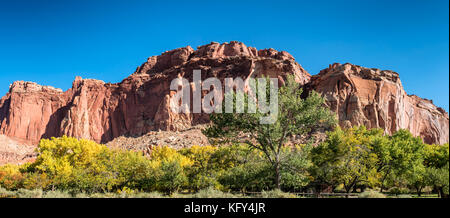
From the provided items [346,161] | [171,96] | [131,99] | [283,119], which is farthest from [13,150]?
[346,161]

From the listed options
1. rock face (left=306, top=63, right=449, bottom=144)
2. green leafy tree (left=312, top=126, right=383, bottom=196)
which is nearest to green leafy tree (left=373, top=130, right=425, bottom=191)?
green leafy tree (left=312, top=126, right=383, bottom=196)

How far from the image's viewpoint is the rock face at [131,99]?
303 feet

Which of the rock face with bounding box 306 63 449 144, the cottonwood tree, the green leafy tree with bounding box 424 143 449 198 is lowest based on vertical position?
the green leafy tree with bounding box 424 143 449 198

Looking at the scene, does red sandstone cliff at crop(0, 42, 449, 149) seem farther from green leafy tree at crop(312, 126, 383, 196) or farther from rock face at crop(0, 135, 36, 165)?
green leafy tree at crop(312, 126, 383, 196)

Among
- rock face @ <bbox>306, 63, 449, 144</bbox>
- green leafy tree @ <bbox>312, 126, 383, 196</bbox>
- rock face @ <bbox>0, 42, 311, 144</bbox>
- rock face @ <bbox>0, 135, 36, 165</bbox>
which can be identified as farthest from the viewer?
rock face @ <bbox>0, 42, 311, 144</bbox>

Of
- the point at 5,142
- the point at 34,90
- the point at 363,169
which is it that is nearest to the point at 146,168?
the point at 363,169

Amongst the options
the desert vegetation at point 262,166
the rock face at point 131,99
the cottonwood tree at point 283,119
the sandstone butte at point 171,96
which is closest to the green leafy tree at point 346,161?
the desert vegetation at point 262,166

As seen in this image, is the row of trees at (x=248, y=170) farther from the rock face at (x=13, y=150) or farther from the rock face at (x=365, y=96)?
the rock face at (x=13, y=150)

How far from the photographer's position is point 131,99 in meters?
110

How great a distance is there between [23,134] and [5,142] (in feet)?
39.7

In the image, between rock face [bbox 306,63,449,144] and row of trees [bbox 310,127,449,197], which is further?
rock face [bbox 306,63,449,144]

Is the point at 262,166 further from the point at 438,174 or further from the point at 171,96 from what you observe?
the point at 171,96

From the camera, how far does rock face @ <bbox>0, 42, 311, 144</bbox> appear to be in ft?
303
